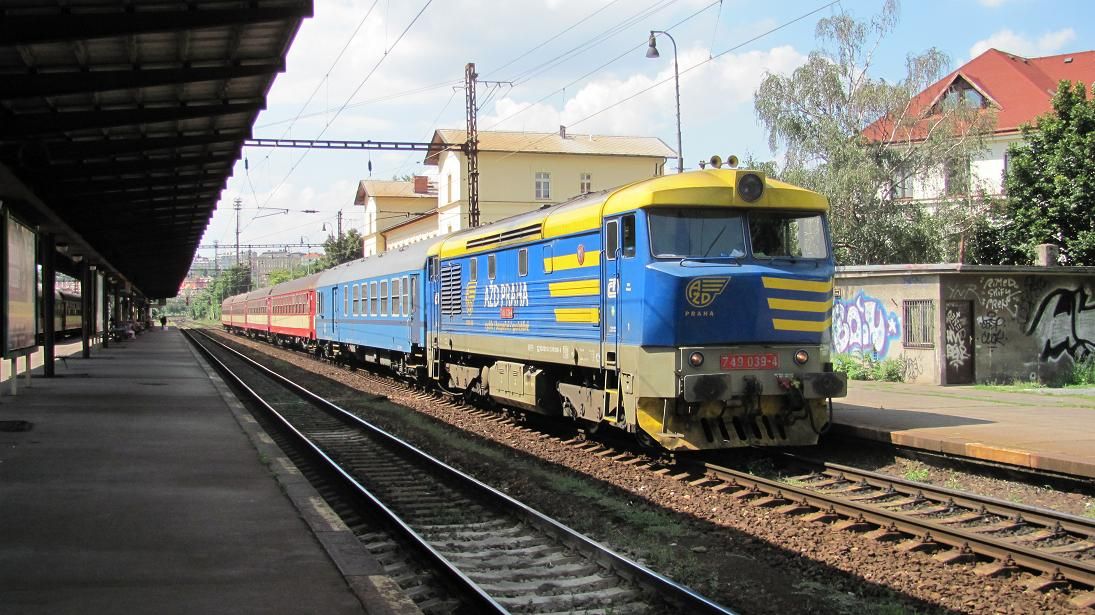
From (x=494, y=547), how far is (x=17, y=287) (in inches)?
481

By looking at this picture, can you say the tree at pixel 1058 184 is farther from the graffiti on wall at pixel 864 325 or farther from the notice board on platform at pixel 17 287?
the notice board on platform at pixel 17 287

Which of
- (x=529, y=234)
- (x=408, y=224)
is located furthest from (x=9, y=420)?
(x=408, y=224)

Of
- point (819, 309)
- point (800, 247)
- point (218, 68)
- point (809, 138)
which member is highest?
point (809, 138)

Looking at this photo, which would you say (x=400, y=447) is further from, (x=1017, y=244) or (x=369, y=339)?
(x=1017, y=244)

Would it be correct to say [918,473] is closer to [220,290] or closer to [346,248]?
[346,248]

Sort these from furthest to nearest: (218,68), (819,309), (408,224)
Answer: (408,224), (218,68), (819,309)

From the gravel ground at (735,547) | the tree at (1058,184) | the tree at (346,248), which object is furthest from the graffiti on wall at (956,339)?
the tree at (346,248)

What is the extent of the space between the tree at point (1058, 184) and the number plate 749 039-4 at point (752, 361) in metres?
18.8

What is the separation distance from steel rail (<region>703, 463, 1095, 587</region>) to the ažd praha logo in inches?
72.9

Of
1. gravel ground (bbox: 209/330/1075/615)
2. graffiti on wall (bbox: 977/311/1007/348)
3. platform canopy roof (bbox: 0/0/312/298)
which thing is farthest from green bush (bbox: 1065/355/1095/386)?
platform canopy roof (bbox: 0/0/312/298)

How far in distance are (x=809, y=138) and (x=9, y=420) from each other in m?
28.7

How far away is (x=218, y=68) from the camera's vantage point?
555 inches

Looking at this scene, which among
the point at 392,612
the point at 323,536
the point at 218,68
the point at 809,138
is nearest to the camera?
the point at 392,612

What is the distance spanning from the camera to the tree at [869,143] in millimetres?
33344
